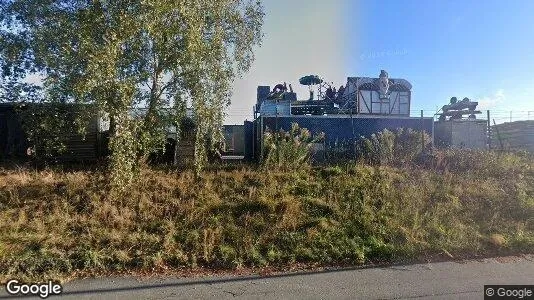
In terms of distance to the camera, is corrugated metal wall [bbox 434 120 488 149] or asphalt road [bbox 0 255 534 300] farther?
corrugated metal wall [bbox 434 120 488 149]

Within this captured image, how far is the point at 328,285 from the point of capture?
5.29 meters

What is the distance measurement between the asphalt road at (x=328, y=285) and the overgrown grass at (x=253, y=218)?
567mm

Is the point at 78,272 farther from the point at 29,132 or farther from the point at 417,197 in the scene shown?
the point at 417,197

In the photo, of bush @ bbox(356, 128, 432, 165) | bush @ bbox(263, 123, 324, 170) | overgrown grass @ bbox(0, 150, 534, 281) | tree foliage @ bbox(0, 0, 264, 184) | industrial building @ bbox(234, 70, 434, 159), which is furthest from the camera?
industrial building @ bbox(234, 70, 434, 159)

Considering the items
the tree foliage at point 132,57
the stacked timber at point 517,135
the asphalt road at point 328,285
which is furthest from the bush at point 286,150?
the stacked timber at point 517,135

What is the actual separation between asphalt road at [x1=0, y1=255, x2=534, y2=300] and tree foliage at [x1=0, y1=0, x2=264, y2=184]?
3.19 m

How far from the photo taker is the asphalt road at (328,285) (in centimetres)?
490

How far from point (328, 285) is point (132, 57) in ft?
21.6

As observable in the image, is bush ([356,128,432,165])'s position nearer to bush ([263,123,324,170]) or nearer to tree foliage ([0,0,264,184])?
bush ([263,123,324,170])

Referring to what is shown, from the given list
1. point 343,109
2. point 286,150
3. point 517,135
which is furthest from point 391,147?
point 517,135

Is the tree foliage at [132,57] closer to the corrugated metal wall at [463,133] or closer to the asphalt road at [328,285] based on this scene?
the asphalt road at [328,285]

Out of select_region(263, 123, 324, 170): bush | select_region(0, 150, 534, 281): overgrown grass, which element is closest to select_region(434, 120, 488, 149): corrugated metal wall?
select_region(0, 150, 534, 281): overgrown grass

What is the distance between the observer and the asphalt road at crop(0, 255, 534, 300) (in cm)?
490

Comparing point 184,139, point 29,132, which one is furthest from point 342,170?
point 29,132
